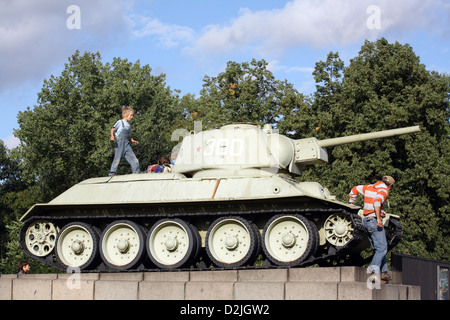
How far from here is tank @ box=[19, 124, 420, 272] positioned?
48.4 ft

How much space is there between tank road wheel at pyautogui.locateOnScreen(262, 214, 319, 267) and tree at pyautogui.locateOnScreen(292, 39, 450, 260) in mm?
17254

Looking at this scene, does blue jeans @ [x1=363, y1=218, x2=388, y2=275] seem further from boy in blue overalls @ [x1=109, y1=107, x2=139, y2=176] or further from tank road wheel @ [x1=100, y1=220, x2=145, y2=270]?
boy in blue overalls @ [x1=109, y1=107, x2=139, y2=176]

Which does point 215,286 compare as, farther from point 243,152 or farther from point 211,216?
point 243,152

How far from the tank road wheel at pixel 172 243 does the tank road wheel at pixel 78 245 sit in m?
1.41

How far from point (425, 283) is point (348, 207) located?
6.49 metres

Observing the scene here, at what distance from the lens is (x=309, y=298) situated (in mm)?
13742

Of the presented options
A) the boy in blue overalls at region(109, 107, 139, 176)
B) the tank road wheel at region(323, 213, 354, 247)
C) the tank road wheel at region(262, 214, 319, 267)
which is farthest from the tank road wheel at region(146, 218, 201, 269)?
the tank road wheel at region(323, 213, 354, 247)

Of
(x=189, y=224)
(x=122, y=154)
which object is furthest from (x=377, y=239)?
(x=122, y=154)

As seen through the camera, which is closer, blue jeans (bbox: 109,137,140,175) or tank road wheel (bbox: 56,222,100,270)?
tank road wheel (bbox: 56,222,100,270)

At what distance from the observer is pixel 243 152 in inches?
639

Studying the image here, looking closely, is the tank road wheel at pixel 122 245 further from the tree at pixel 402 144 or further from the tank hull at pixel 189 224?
the tree at pixel 402 144

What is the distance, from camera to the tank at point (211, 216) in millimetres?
14766

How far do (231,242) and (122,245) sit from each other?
262 cm

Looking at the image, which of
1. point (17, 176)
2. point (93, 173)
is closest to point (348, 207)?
point (93, 173)
